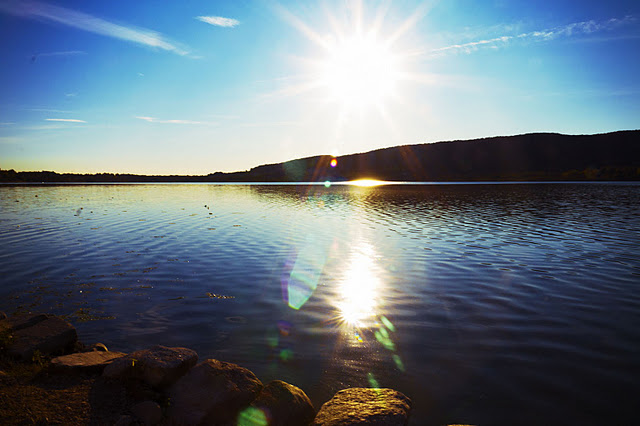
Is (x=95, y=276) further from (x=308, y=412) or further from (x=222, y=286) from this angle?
(x=308, y=412)

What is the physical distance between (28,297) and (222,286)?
6223 millimetres

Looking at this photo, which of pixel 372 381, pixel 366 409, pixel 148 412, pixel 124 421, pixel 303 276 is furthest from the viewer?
pixel 303 276

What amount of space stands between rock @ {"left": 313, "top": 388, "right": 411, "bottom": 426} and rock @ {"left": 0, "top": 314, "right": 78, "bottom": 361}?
231 inches

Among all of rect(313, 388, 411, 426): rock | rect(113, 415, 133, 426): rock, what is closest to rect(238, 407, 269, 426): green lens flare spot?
rect(313, 388, 411, 426): rock

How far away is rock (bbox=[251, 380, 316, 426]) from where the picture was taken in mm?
5625

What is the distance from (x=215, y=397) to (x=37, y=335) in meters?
4.77

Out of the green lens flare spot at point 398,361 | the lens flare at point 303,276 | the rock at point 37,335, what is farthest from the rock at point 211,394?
the lens flare at point 303,276

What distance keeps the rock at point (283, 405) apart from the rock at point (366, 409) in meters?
0.32

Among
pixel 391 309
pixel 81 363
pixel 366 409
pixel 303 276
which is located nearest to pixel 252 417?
pixel 366 409

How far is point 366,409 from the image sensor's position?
553cm

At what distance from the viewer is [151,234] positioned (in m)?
25.3

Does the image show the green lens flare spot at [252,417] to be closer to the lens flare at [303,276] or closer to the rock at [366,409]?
the rock at [366,409]

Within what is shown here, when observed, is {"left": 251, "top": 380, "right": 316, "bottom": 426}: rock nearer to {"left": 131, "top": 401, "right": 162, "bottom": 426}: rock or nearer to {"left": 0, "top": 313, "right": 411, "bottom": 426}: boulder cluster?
{"left": 0, "top": 313, "right": 411, "bottom": 426}: boulder cluster

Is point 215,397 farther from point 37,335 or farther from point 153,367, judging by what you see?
point 37,335
